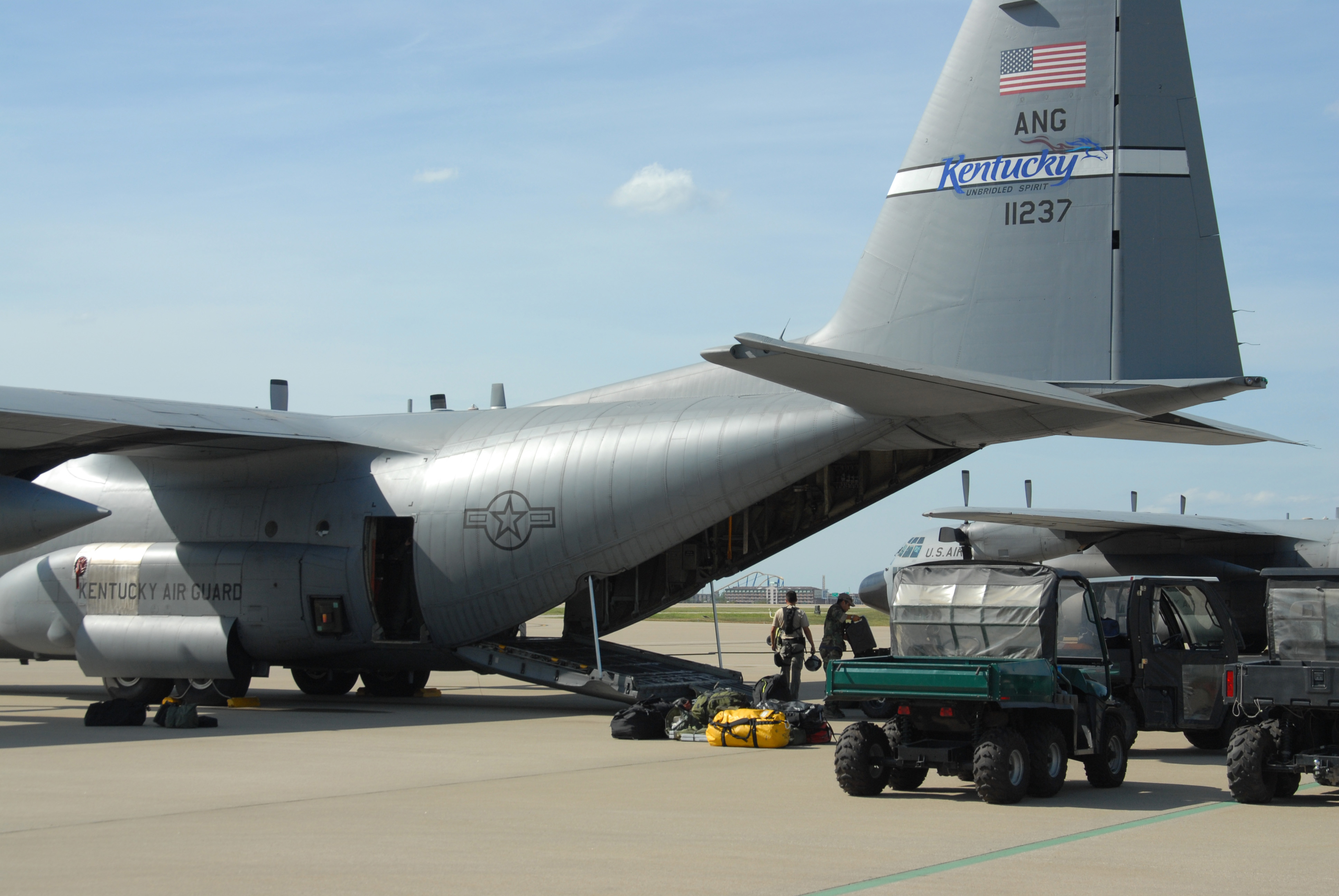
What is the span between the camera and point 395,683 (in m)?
21.3

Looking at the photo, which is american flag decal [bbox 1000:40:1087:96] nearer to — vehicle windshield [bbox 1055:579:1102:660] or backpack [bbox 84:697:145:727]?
vehicle windshield [bbox 1055:579:1102:660]

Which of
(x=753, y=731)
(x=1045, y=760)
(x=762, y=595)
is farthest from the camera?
(x=762, y=595)

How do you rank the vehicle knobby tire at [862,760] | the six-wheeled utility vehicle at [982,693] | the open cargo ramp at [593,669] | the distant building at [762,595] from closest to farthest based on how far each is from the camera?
the six-wheeled utility vehicle at [982,693] < the vehicle knobby tire at [862,760] < the open cargo ramp at [593,669] < the distant building at [762,595]

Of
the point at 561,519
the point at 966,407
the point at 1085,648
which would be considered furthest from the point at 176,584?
the point at 1085,648

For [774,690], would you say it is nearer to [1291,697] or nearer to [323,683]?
[1291,697]

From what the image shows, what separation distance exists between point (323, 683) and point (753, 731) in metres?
9.86

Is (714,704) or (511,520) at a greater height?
(511,520)

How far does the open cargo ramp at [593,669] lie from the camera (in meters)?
17.4

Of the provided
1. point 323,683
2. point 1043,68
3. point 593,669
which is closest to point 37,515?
point 323,683

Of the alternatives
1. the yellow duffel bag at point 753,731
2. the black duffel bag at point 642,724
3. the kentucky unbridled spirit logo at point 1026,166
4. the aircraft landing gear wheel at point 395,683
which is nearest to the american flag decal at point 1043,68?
the kentucky unbridled spirit logo at point 1026,166

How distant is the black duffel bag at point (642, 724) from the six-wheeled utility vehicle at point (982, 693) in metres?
4.45

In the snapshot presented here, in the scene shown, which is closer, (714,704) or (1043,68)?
(714,704)

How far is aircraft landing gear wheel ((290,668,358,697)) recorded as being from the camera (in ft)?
70.3

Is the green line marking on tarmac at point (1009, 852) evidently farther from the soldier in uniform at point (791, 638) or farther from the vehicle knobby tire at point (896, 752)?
the soldier in uniform at point (791, 638)
